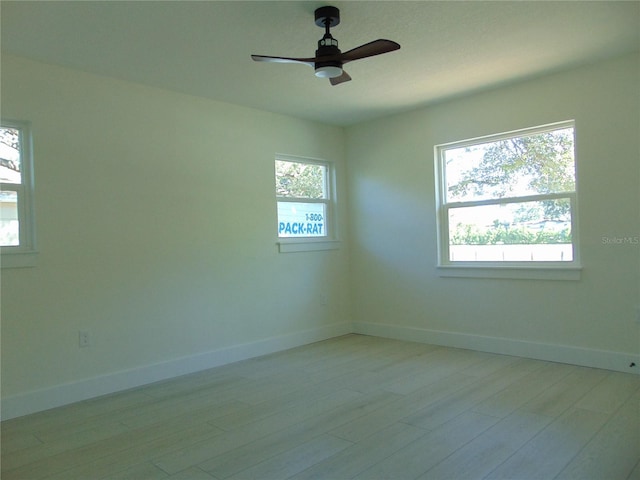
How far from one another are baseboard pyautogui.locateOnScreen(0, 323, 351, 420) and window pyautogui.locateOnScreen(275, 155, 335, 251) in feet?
3.67

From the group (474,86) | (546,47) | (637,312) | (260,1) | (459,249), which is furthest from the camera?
(459,249)

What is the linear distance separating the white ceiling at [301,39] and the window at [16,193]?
0.60m

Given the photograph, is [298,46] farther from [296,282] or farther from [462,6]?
[296,282]

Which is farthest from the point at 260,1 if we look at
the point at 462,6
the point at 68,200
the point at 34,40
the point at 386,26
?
the point at 68,200

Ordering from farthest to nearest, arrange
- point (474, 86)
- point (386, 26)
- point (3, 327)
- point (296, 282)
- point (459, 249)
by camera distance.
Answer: point (296, 282), point (459, 249), point (474, 86), point (3, 327), point (386, 26)

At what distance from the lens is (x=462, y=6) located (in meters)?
2.80

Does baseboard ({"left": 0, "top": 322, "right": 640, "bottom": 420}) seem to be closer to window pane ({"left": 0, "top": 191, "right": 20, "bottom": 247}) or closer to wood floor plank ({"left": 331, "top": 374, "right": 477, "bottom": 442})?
wood floor plank ({"left": 331, "top": 374, "right": 477, "bottom": 442})

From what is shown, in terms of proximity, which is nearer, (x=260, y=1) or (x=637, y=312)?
(x=260, y=1)

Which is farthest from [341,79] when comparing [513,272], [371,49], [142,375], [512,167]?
[142,375]

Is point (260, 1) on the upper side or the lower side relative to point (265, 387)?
upper

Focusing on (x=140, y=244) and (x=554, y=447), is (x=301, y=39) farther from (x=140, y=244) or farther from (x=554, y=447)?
(x=554, y=447)

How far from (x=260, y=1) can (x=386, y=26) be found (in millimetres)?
861

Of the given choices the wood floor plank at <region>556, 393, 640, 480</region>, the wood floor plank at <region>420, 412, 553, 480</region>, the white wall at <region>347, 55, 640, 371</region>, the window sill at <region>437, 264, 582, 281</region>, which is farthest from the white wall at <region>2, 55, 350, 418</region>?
the wood floor plank at <region>556, 393, 640, 480</region>

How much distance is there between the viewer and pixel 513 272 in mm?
4367
